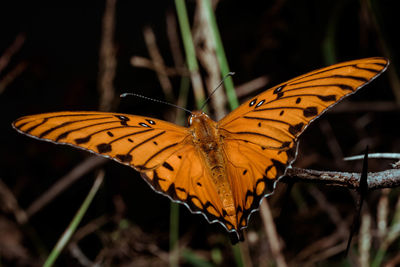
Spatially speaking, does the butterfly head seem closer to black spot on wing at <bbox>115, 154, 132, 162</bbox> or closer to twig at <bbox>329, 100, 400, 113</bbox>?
black spot on wing at <bbox>115, 154, 132, 162</bbox>

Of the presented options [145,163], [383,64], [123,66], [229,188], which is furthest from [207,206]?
[123,66]

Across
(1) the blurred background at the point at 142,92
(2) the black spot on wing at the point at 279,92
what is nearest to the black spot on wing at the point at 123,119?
(2) the black spot on wing at the point at 279,92

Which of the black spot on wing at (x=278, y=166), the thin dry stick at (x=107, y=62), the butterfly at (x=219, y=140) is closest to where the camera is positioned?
the black spot on wing at (x=278, y=166)

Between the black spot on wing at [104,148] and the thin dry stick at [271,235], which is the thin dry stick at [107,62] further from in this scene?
the thin dry stick at [271,235]

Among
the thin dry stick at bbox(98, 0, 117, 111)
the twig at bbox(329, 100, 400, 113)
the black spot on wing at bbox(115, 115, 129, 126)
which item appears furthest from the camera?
the twig at bbox(329, 100, 400, 113)

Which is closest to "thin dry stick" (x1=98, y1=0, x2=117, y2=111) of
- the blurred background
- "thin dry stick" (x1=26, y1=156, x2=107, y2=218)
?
"thin dry stick" (x1=26, y1=156, x2=107, y2=218)

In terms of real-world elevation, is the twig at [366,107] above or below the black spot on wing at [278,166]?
above

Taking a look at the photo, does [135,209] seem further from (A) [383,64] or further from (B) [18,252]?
(A) [383,64]
